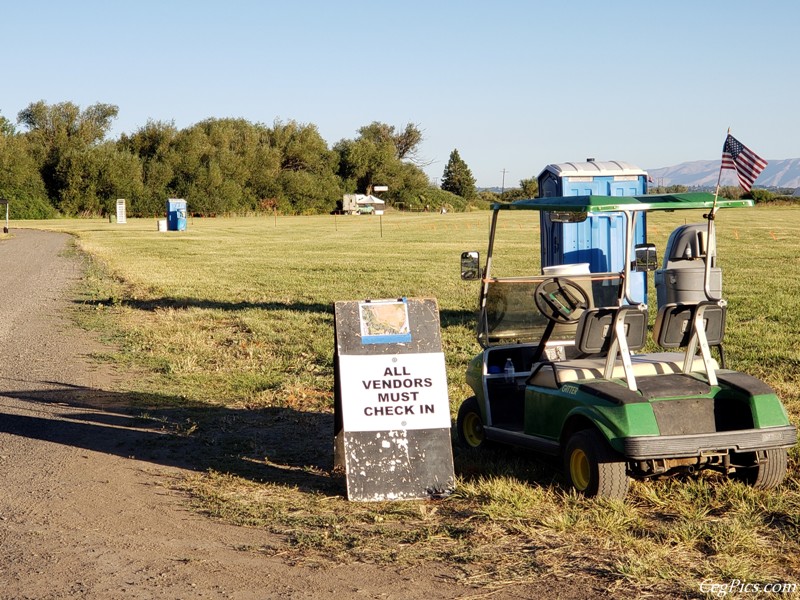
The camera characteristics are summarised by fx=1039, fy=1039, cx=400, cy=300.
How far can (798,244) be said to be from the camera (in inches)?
1373

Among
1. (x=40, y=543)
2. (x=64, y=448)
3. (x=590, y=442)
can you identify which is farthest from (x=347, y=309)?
(x=64, y=448)

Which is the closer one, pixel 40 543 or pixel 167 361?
pixel 40 543

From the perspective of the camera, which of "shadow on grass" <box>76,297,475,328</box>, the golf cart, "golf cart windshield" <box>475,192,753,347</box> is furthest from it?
"shadow on grass" <box>76,297,475,328</box>

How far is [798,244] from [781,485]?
31.0 metres

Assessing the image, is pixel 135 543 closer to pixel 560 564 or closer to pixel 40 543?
pixel 40 543

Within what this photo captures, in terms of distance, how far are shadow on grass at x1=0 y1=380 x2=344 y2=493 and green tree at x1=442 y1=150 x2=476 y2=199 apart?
11115 cm

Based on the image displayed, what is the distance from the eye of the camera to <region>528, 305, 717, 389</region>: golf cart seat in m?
5.79

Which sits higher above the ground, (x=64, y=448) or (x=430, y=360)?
(x=430, y=360)

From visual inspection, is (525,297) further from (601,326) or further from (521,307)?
(601,326)

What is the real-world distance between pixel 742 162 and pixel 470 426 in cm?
252

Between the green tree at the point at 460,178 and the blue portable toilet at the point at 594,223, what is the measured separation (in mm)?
107900

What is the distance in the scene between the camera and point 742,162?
6.41m

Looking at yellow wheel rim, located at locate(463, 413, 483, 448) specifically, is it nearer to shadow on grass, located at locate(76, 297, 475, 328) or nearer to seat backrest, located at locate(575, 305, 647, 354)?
seat backrest, located at locate(575, 305, 647, 354)

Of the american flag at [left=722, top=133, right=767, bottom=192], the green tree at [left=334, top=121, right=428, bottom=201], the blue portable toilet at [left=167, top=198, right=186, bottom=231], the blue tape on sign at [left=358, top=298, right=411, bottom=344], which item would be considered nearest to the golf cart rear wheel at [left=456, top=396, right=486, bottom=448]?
the blue tape on sign at [left=358, top=298, right=411, bottom=344]
